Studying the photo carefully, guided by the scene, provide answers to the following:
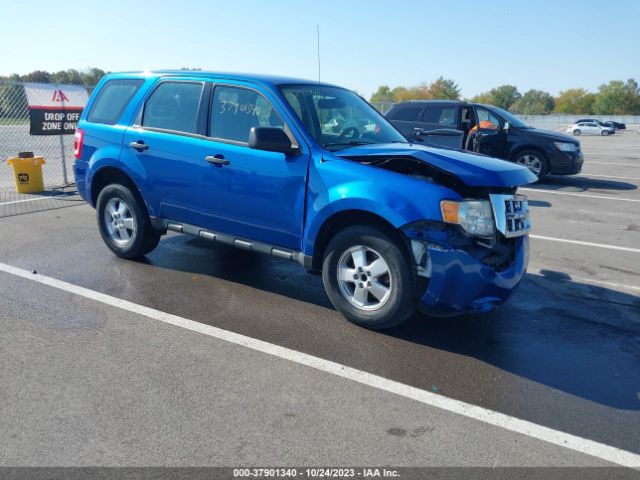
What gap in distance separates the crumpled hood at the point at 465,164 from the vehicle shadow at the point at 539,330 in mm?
1221

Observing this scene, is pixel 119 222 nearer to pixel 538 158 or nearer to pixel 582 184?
pixel 538 158

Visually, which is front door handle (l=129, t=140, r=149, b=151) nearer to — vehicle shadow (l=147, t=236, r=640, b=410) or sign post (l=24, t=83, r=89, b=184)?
vehicle shadow (l=147, t=236, r=640, b=410)

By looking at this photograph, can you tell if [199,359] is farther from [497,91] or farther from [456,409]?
[497,91]

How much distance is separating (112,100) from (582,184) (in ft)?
37.1

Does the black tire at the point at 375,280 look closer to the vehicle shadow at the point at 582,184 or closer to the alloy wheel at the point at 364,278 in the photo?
the alloy wheel at the point at 364,278

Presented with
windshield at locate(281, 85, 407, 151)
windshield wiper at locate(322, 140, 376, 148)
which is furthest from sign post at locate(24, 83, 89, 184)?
windshield wiper at locate(322, 140, 376, 148)

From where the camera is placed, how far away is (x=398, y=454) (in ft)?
9.05

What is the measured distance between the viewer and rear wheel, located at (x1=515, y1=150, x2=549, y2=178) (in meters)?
12.8

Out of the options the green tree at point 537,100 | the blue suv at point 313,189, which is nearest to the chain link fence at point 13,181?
the blue suv at point 313,189

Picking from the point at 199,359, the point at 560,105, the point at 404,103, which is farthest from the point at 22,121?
the point at 560,105

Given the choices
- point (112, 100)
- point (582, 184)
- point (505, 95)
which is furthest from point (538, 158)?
point (505, 95)

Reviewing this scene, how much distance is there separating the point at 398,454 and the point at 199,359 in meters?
1.60

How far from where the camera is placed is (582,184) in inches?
517

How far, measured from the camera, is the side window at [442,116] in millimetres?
12336
